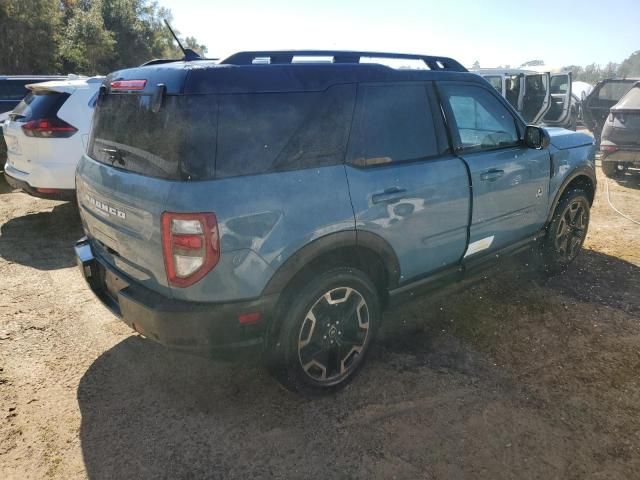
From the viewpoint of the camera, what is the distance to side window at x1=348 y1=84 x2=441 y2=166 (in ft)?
8.80

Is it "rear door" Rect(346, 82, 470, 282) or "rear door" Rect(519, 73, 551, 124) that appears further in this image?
"rear door" Rect(519, 73, 551, 124)

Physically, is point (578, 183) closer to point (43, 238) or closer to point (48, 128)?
Answer: point (48, 128)

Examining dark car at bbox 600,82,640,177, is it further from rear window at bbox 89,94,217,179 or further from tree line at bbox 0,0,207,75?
tree line at bbox 0,0,207,75

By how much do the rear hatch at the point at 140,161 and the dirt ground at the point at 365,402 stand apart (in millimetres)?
809

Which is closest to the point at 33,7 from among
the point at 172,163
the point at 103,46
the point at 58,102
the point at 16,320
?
the point at 103,46

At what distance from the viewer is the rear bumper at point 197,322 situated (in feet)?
7.38

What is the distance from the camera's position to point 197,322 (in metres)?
2.24

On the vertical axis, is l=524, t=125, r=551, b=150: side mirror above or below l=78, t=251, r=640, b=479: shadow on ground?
above

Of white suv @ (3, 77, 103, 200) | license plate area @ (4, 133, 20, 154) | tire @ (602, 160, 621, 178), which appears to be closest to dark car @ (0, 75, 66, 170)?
license plate area @ (4, 133, 20, 154)

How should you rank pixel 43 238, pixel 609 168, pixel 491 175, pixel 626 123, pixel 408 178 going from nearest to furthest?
pixel 408 178, pixel 491 175, pixel 43 238, pixel 626 123, pixel 609 168

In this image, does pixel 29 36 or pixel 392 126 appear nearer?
pixel 392 126

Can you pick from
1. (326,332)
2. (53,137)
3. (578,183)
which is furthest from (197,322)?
(53,137)

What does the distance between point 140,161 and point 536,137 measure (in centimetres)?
291

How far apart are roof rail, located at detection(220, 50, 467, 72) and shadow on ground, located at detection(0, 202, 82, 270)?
3.35 meters
